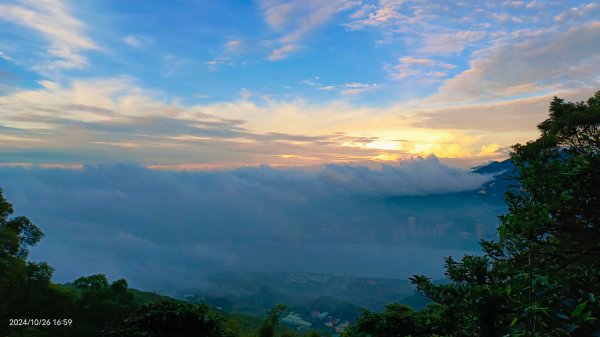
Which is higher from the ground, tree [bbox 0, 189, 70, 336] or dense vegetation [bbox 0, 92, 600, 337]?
dense vegetation [bbox 0, 92, 600, 337]

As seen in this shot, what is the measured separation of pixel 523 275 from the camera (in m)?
4.90

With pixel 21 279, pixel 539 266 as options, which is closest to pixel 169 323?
pixel 539 266

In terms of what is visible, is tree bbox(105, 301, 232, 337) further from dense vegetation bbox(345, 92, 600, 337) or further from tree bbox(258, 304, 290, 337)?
tree bbox(258, 304, 290, 337)

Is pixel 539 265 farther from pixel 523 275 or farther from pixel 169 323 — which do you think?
pixel 169 323

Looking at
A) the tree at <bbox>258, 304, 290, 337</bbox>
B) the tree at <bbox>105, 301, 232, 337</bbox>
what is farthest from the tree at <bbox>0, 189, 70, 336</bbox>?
the tree at <bbox>105, 301, 232, 337</bbox>

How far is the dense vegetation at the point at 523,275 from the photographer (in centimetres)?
449

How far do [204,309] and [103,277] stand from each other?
4589cm

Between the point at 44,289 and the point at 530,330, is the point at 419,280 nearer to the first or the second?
the point at 530,330

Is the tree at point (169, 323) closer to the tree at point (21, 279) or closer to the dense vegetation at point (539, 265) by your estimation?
the dense vegetation at point (539, 265)

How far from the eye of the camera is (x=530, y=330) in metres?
4.18

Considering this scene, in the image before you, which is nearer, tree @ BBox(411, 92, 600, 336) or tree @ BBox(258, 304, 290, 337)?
tree @ BBox(411, 92, 600, 336)

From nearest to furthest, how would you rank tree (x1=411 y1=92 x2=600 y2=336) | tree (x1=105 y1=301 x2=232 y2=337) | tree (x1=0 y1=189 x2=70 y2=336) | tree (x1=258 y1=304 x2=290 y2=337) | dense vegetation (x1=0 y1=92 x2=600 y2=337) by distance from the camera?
tree (x1=411 y1=92 x2=600 y2=336)
dense vegetation (x1=0 y1=92 x2=600 y2=337)
tree (x1=105 y1=301 x2=232 y2=337)
tree (x1=0 y1=189 x2=70 y2=336)
tree (x1=258 y1=304 x2=290 y2=337)

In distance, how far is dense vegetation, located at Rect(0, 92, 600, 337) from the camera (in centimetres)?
449

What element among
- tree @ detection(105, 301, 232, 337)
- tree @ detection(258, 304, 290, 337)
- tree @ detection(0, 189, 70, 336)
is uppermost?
tree @ detection(105, 301, 232, 337)
